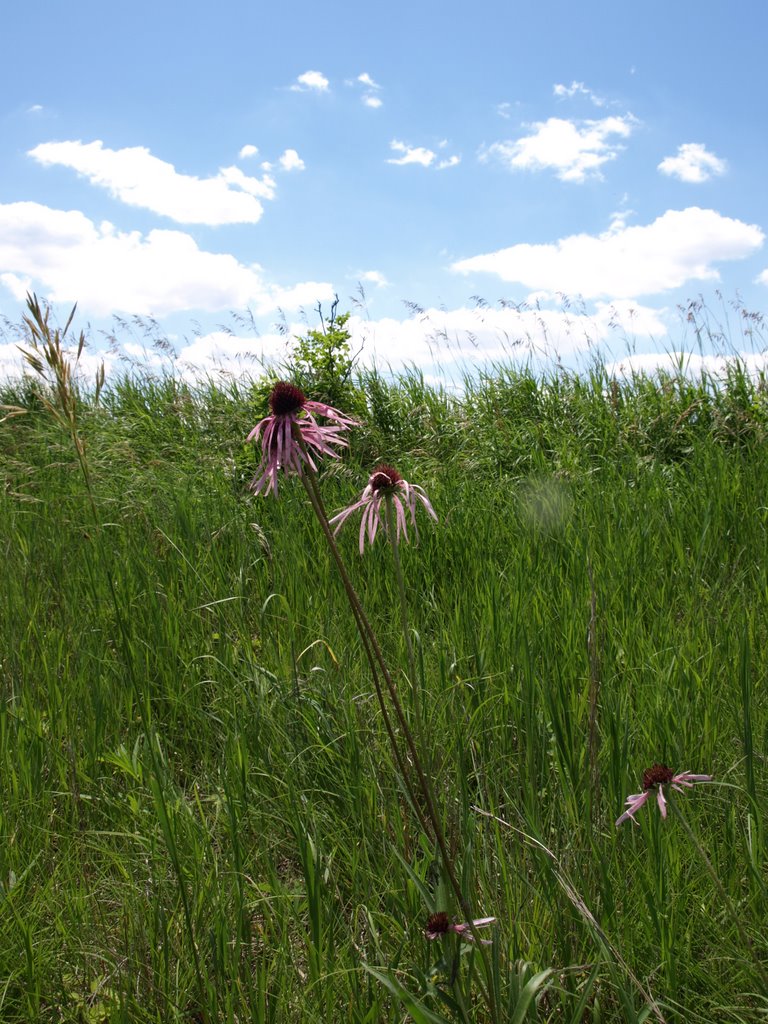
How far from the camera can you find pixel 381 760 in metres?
1.75

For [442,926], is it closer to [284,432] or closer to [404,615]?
[404,615]

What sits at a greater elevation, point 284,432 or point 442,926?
point 284,432

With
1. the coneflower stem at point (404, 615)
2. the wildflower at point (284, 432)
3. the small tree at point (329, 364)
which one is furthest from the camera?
the small tree at point (329, 364)

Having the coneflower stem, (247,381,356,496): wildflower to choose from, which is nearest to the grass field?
the coneflower stem

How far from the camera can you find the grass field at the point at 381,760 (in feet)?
4.07

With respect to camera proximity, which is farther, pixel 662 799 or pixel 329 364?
pixel 329 364

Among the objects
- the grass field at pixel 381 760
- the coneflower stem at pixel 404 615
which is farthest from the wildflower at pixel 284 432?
the grass field at pixel 381 760

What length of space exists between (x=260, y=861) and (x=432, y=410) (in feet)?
13.7

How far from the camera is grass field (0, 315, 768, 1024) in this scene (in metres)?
1.24

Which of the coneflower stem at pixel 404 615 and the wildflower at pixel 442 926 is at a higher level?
the coneflower stem at pixel 404 615

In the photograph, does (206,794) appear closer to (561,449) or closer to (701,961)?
(701,961)

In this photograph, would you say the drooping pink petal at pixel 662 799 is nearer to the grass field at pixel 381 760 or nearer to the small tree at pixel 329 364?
the grass field at pixel 381 760

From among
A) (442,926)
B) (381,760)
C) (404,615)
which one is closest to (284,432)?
(404,615)

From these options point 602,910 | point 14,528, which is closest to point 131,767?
point 602,910
